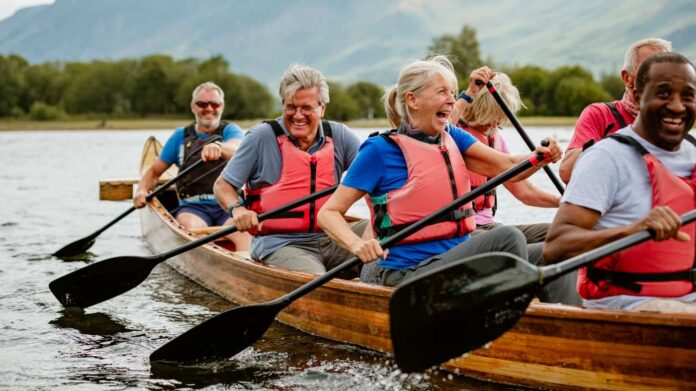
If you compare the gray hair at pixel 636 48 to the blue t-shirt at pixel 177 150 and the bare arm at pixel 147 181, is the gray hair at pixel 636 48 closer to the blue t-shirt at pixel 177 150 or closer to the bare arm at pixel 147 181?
the blue t-shirt at pixel 177 150

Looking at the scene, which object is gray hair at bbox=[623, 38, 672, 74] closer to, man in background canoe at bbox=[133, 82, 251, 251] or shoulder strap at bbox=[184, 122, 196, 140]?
man in background canoe at bbox=[133, 82, 251, 251]

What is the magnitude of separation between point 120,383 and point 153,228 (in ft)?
14.9

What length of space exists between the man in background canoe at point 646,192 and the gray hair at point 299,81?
234cm

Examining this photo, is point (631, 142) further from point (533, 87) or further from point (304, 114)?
point (533, 87)

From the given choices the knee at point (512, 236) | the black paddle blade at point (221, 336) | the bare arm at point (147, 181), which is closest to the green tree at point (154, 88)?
the bare arm at point (147, 181)

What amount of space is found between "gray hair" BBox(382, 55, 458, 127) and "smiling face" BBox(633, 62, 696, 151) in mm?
1117

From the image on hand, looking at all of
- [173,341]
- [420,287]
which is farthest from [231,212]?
[420,287]

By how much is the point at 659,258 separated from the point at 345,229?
153cm

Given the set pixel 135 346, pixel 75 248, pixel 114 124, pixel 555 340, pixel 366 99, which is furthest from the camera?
pixel 366 99

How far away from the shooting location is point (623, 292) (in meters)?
3.48

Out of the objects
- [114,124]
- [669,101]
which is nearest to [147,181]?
[669,101]

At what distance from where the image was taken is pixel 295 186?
5.58 meters

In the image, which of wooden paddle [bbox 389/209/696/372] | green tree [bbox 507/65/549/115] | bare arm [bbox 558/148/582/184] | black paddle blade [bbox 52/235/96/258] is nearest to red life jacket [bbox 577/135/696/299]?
wooden paddle [bbox 389/209/696/372]

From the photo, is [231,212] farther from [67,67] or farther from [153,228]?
[67,67]
